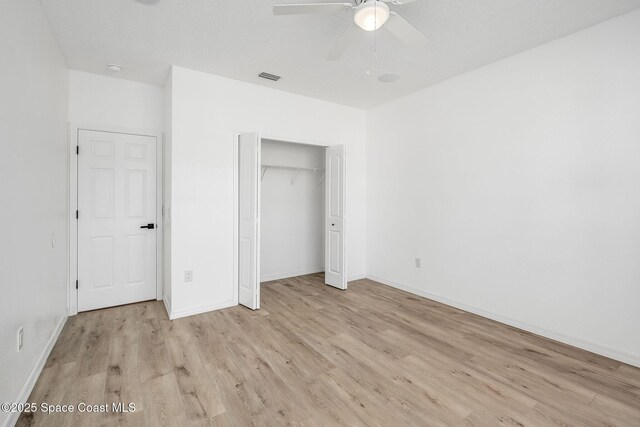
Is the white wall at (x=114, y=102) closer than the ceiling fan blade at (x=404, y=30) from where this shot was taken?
No

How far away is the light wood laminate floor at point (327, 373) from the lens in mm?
1872

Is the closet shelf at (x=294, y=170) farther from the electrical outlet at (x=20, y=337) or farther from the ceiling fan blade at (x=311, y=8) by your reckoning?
the electrical outlet at (x=20, y=337)

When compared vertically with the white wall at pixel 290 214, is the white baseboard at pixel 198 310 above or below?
below

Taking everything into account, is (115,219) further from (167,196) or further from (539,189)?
(539,189)

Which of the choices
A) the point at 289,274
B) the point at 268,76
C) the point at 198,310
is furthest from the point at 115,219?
the point at 289,274

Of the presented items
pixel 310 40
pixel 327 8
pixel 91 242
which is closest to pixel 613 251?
pixel 327 8

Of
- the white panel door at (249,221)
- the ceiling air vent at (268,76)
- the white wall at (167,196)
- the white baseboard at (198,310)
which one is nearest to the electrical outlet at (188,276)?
the white wall at (167,196)

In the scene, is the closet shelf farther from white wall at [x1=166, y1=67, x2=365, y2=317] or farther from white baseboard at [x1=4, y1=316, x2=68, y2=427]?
white baseboard at [x1=4, y1=316, x2=68, y2=427]

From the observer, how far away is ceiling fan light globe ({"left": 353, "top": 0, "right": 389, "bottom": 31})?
1.89 m

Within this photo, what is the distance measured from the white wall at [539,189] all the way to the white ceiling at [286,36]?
1.16 ft

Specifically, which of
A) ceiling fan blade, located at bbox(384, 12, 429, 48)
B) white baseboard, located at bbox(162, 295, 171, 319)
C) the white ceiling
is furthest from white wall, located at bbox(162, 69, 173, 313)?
ceiling fan blade, located at bbox(384, 12, 429, 48)

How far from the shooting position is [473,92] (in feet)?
11.6

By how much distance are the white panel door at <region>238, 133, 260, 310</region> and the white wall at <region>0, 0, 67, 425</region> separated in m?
1.79

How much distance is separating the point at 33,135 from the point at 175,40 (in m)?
1.45
